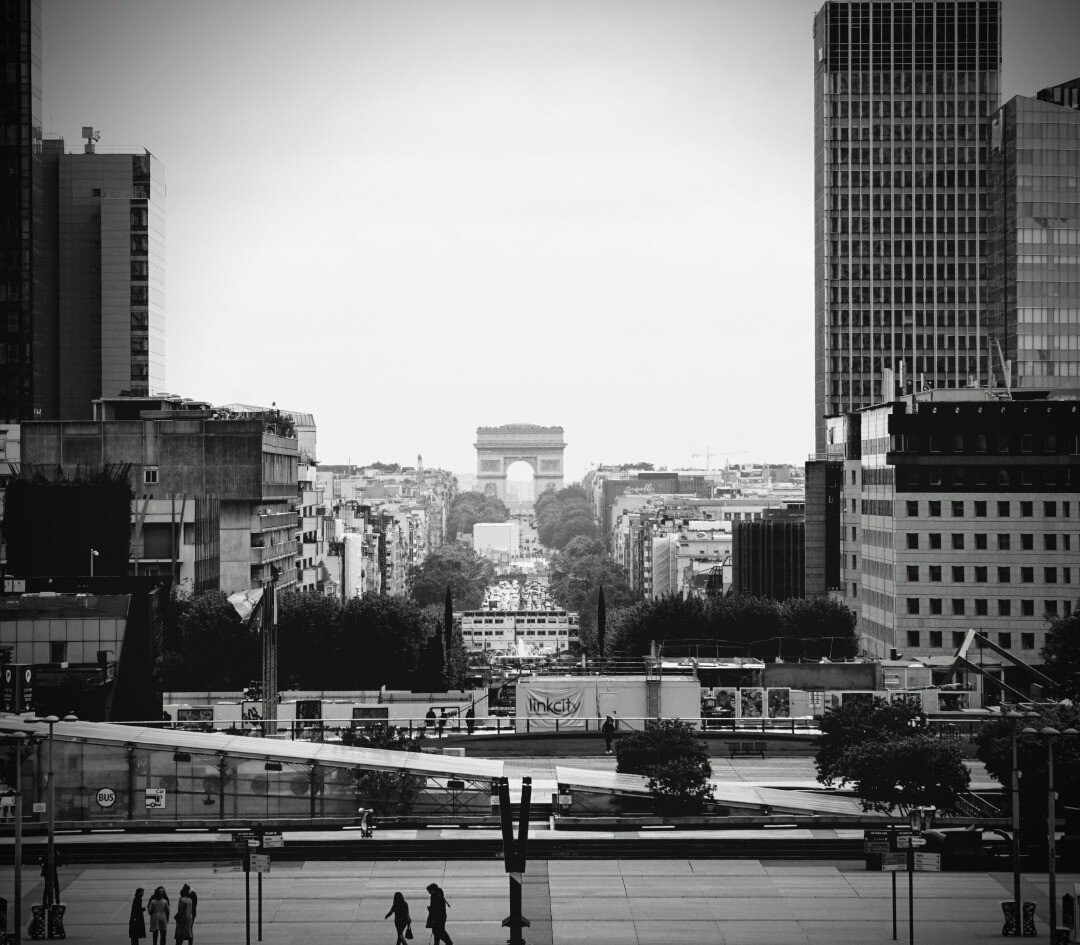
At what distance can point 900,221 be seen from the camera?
13125 cm

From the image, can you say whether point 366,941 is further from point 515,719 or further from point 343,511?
point 343,511

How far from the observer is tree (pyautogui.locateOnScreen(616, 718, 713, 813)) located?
45.0m

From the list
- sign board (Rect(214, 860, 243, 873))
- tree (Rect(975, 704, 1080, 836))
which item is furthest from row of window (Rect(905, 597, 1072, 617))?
sign board (Rect(214, 860, 243, 873))

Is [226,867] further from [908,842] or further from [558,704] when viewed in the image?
[558,704]

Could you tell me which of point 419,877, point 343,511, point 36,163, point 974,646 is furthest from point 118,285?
Result: point 419,877

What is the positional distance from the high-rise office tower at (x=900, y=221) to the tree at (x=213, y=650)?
62.5 m

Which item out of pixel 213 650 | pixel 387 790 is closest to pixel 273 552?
pixel 213 650

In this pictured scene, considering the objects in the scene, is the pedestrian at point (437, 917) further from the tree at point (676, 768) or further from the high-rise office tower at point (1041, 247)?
the high-rise office tower at point (1041, 247)

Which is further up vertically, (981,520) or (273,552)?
(981,520)

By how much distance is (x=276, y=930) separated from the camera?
3491cm

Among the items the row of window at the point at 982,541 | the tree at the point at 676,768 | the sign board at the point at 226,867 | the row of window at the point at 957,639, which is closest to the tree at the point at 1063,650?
the row of window at the point at 957,639

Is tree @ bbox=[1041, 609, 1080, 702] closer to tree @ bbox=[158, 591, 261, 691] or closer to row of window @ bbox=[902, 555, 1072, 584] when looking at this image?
row of window @ bbox=[902, 555, 1072, 584]

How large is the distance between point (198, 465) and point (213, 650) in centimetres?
1753

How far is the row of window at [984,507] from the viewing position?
277 feet
